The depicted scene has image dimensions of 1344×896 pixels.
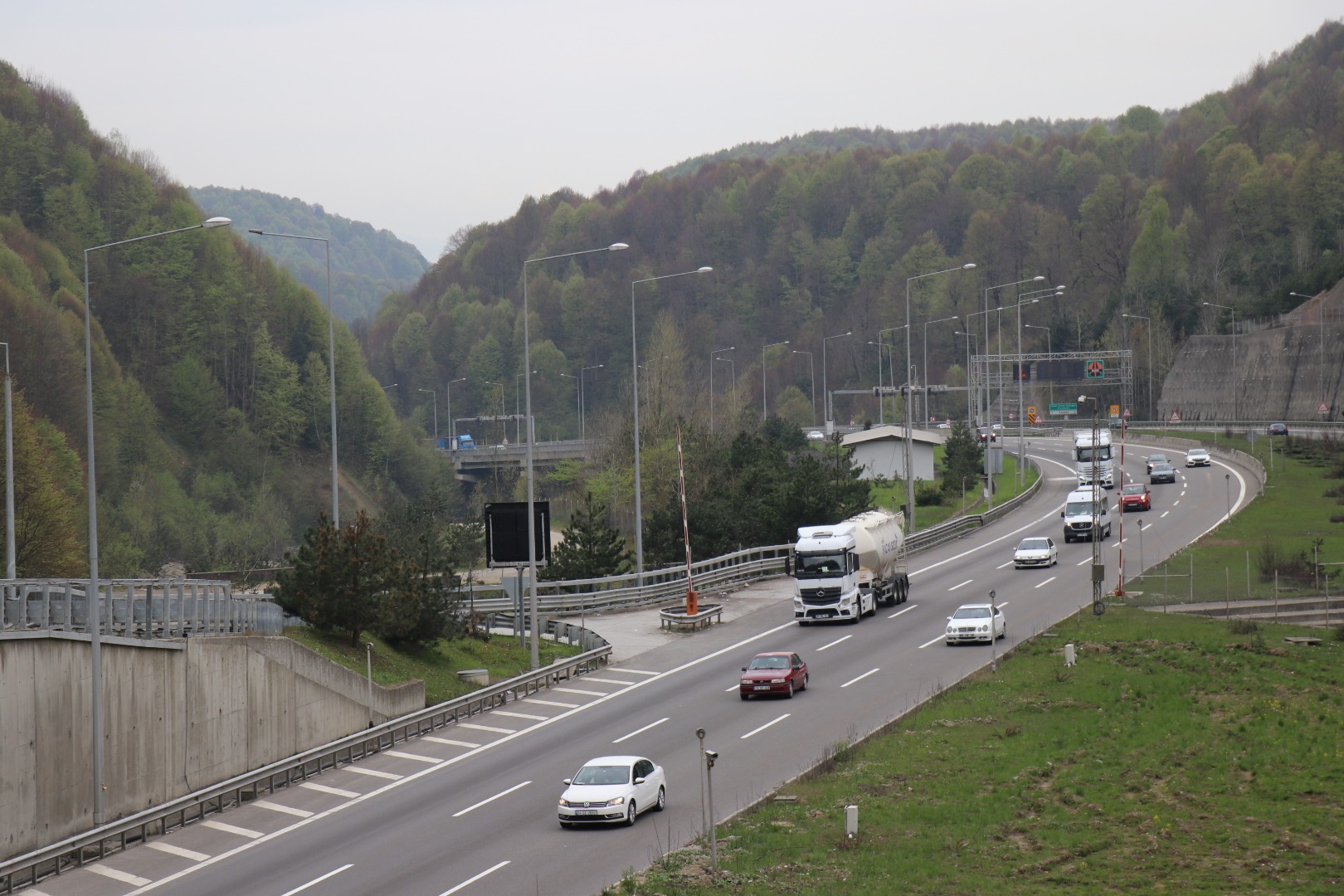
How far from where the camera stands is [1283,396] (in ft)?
408

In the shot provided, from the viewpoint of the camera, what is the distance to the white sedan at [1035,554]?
5791cm

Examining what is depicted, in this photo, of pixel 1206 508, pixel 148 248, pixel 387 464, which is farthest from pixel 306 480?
pixel 1206 508

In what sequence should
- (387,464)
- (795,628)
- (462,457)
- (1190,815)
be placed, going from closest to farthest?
(1190,815), (795,628), (387,464), (462,457)

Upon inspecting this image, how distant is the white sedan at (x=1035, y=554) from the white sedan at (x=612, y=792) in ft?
111

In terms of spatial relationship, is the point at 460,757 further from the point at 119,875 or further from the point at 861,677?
the point at 861,677

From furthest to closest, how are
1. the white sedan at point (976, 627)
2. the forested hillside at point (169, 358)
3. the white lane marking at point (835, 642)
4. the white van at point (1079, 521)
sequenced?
1. the forested hillside at point (169, 358)
2. the white van at point (1079, 521)
3. the white lane marking at point (835, 642)
4. the white sedan at point (976, 627)

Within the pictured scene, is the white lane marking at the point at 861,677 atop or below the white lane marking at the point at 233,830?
atop

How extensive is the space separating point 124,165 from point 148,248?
9794mm

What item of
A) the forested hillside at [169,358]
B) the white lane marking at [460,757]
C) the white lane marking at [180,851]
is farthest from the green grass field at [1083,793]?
the forested hillside at [169,358]

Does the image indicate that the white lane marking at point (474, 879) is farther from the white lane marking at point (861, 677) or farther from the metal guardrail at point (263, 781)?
the white lane marking at point (861, 677)

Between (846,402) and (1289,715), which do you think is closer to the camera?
(1289,715)

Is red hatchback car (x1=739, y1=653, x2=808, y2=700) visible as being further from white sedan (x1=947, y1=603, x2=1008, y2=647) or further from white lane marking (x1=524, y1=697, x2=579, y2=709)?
white sedan (x1=947, y1=603, x2=1008, y2=647)

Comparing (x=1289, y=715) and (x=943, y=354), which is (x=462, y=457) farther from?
(x=1289, y=715)

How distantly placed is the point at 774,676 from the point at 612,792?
11.3 meters
